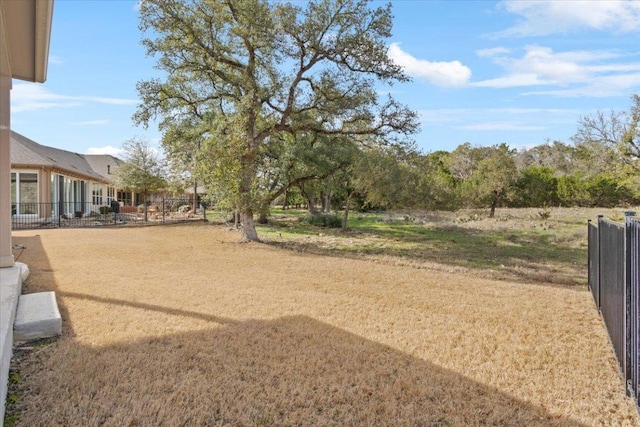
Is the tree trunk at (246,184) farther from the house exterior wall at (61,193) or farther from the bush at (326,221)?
the house exterior wall at (61,193)

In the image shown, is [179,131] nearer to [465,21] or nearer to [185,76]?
[185,76]

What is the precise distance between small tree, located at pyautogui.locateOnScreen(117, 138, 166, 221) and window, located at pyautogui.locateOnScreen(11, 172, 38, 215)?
208 inches

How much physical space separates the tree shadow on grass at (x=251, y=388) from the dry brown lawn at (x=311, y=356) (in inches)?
0.5

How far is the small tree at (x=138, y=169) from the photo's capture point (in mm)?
23703

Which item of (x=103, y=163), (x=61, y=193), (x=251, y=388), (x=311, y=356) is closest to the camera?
(x=251, y=388)

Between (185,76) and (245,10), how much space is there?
13.3ft

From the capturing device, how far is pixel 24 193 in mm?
18781

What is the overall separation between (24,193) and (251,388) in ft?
67.2

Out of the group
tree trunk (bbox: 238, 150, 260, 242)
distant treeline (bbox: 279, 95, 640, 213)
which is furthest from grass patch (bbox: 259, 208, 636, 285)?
distant treeline (bbox: 279, 95, 640, 213)

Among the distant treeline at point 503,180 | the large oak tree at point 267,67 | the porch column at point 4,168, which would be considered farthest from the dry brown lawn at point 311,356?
the distant treeline at point 503,180

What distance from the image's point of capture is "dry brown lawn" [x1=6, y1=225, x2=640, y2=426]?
287 cm

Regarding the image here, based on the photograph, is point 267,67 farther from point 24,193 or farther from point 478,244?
point 24,193

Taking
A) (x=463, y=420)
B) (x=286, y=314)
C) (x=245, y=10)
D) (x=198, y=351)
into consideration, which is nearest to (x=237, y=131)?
(x=245, y=10)

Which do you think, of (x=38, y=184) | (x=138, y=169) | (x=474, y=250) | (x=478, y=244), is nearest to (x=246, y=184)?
(x=474, y=250)
